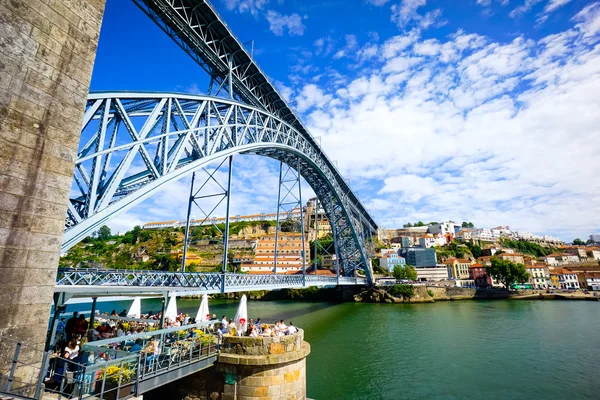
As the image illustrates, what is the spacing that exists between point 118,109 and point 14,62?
488 cm

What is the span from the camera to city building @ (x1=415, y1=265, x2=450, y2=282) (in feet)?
204

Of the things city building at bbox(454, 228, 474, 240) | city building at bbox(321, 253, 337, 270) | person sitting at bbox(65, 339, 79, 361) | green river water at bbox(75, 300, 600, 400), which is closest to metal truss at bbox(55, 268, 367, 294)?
person sitting at bbox(65, 339, 79, 361)

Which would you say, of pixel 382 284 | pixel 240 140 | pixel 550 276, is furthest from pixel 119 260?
pixel 550 276

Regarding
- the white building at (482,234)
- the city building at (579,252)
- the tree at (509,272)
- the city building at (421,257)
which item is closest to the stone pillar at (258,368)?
the tree at (509,272)

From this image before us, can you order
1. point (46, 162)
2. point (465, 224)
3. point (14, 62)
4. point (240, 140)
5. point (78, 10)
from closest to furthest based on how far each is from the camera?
point (14, 62) < point (46, 162) < point (78, 10) < point (240, 140) < point (465, 224)

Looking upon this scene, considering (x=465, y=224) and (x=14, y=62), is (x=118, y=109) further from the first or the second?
(x=465, y=224)

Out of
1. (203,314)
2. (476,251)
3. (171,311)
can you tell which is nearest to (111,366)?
(171,311)

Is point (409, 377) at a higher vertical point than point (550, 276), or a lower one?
lower

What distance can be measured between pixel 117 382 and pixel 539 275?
73.8 meters

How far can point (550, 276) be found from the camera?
60219mm

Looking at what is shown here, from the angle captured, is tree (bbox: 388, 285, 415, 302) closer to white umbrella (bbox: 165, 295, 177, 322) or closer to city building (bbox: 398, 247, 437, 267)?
city building (bbox: 398, 247, 437, 267)

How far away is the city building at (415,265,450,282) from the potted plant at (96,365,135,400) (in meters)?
63.6

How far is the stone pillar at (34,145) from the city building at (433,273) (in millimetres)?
65440

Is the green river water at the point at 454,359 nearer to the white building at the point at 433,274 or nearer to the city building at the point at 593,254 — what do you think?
the white building at the point at 433,274
